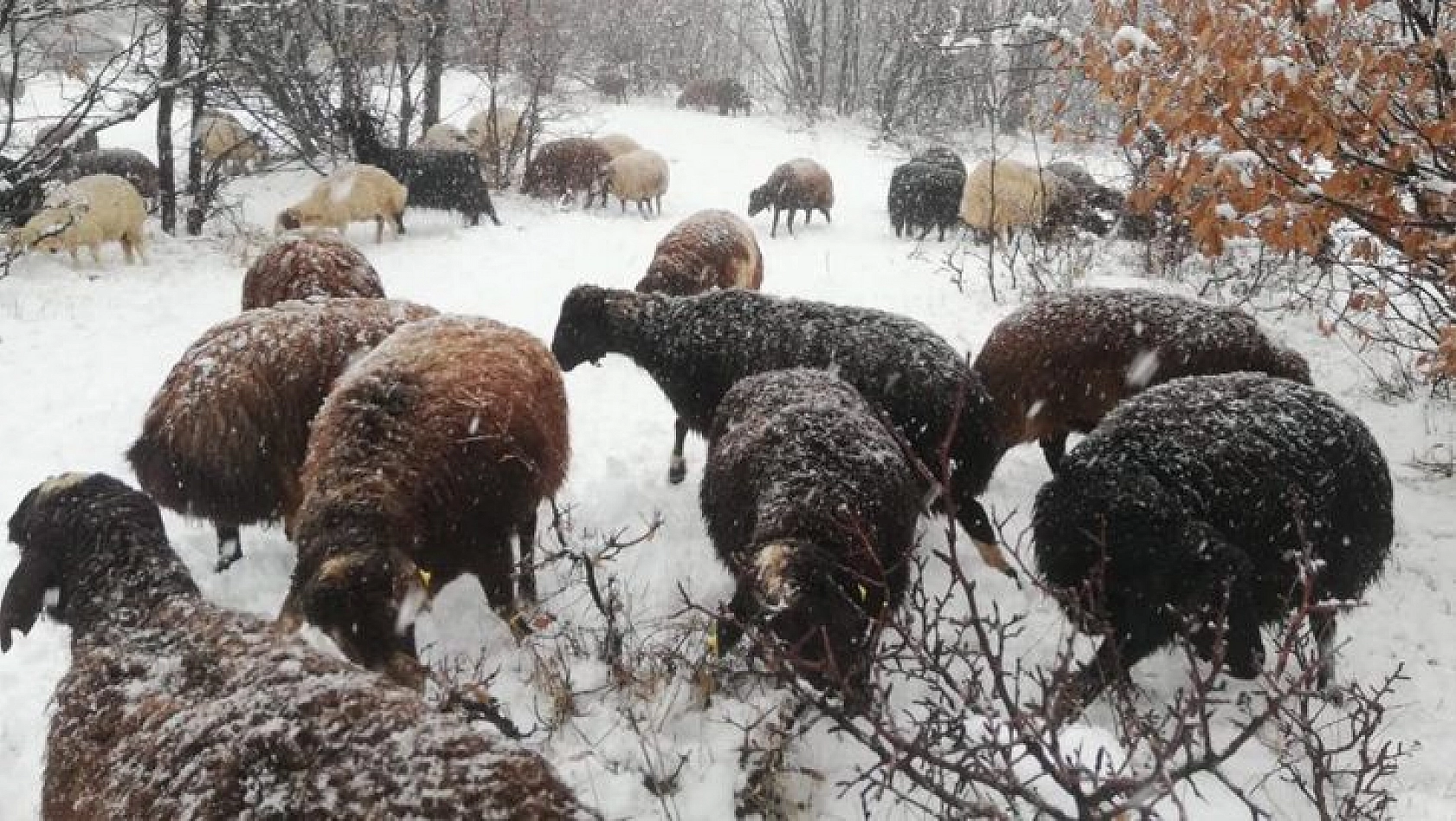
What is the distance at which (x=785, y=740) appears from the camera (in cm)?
266

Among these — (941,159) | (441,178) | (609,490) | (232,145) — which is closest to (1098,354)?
(609,490)

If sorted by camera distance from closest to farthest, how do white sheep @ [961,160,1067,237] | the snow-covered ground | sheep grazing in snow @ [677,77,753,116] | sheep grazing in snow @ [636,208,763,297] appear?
the snow-covered ground
sheep grazing in snow @ [636,208,763,297]
white sheep @ [961,160,1067,237]
sheep grazing in snow @ [677,77,753,116]

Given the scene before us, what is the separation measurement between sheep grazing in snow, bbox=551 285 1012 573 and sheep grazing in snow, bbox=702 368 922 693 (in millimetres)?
251

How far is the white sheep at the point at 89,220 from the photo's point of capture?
871cm

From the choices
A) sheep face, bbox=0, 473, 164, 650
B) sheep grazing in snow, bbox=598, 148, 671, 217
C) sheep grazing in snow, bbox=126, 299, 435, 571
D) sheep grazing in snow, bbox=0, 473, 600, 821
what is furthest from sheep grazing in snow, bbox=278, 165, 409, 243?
sheep grazing in snow, bbox=0, 473, 600, 821

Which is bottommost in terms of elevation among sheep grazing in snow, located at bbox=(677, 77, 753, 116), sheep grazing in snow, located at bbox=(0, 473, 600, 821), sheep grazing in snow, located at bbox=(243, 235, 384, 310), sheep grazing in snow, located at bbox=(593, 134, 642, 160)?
sheep grazing in snow, located at bbox=(0, 473, 600, 821)

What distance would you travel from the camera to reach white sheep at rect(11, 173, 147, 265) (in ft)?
28.6

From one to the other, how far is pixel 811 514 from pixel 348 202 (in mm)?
10847

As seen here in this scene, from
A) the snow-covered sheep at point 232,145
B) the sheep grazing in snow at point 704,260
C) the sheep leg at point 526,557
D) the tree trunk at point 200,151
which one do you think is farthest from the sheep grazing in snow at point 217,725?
the snow-covered sheep at point 232,145

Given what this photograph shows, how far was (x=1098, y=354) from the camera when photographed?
14.8ft

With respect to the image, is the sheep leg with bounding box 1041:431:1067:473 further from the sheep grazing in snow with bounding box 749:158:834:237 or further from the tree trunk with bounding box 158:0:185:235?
the tree trunk with bounding box 158:0:185:235

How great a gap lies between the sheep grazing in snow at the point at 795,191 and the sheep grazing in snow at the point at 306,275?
8.65 meters

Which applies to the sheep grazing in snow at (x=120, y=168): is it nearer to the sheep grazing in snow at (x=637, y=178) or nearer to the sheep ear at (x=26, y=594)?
the sheep grazing in snow at (x=637, y=178)

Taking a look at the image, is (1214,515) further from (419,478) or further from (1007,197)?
(1007,197)
